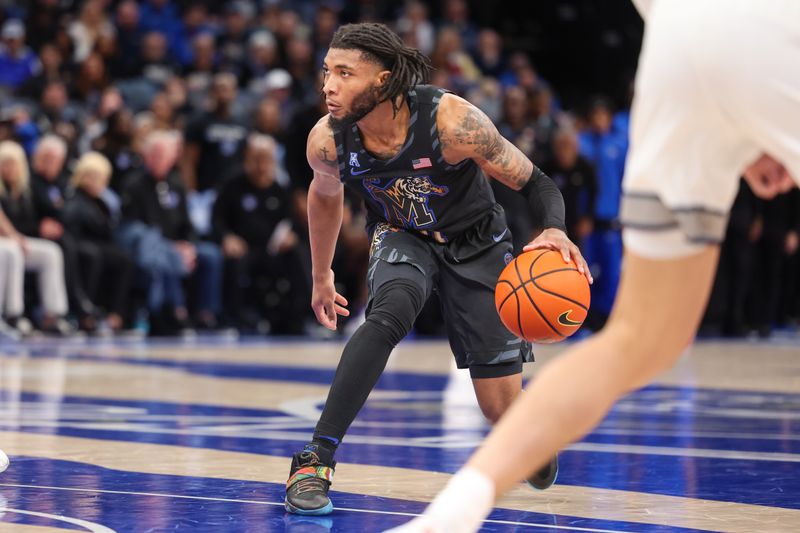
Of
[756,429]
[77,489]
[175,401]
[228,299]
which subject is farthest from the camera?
[228,299]

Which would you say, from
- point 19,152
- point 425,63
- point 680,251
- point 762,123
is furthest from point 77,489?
point 19,152

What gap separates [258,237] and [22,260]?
9.25ft

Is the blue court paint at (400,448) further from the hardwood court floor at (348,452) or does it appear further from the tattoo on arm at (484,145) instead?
the tattoo on arm at (484,145)

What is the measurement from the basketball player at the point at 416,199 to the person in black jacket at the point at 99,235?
343 inches

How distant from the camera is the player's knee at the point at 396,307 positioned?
4414 millimetres

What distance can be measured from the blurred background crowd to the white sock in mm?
10403

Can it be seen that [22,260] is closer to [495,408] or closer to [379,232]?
[379,232]

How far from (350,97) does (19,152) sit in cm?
876

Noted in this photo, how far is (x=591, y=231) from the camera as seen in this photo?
15883 millimetres

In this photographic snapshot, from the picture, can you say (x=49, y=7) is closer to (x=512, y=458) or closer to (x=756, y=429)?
(x=756, y=429)

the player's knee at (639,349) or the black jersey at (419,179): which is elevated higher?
the black jersey at (419,179)

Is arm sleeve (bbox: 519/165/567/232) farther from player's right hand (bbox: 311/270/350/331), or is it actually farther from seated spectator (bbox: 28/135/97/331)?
seated spectator (bbox: 28/135/97/331)

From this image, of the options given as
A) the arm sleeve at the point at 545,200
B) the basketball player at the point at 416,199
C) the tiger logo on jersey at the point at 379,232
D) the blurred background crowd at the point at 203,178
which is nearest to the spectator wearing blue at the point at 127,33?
the blurred background crowd at the point at 203,178

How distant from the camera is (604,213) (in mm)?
15898
